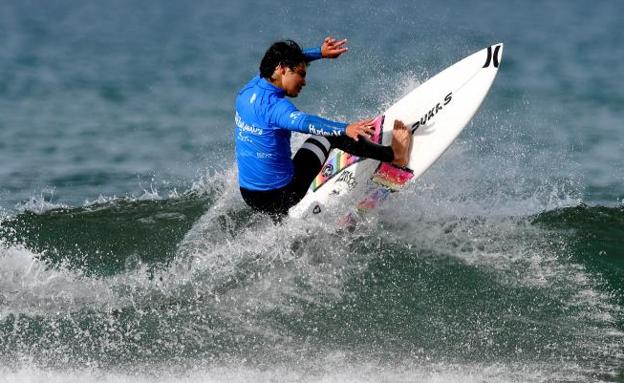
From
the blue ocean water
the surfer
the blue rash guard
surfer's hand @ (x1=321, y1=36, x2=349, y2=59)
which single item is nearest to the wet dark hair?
the surfer

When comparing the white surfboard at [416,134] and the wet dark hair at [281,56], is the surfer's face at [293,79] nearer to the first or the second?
the wet dark hair at [281,56]

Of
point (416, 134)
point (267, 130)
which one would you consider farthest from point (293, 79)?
point (416, 134)

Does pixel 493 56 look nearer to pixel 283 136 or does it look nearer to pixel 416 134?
pixel 416 134

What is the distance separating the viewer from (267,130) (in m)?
8.30

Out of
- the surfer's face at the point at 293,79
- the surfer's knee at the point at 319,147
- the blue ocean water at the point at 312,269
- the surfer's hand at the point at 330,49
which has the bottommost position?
the blue ocean water at the point at 312,269

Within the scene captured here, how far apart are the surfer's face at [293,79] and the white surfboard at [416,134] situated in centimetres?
109

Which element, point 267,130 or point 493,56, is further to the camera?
point 493,56

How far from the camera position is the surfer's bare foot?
9.03 meters

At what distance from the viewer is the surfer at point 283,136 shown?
26.4ft

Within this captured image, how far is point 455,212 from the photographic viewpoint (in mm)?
9711

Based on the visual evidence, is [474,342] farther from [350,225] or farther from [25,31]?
[25,31]

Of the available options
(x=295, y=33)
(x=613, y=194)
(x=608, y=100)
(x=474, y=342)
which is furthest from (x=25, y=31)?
(x=474, y=342)

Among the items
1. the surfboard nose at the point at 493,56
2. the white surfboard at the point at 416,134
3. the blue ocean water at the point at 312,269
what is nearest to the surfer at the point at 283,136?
the white surfboard at the point at 416,134

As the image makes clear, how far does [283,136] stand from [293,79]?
471mm
